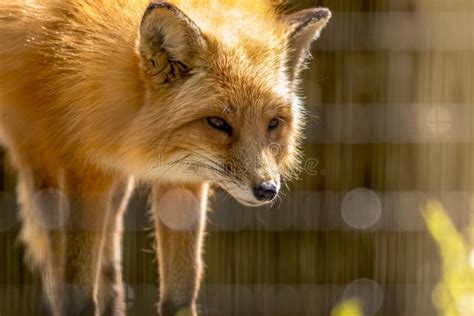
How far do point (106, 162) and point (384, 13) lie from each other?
161 centimetres

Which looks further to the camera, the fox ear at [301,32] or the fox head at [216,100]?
the fox ear at [301,32]

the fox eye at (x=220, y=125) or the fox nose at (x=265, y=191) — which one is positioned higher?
the fox eye at (x=220, y=125)

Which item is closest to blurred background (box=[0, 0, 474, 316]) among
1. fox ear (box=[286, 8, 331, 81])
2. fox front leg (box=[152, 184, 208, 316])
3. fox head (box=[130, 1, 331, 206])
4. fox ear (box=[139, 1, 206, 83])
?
fox front leg (box=[152, 184, 208, 316])

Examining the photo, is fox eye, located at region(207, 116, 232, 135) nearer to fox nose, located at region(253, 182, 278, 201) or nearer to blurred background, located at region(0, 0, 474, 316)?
fox nose, located at region(253, 182, 278, 201)

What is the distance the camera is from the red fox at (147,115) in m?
2.56

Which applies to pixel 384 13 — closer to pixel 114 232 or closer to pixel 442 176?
pixel 442 176

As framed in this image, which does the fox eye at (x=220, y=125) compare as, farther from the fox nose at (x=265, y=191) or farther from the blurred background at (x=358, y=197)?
the blurred background at (x=358, y=197)

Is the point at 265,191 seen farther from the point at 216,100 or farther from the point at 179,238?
the point at 179,238

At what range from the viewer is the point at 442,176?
3.88 m

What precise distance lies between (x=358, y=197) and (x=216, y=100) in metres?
1.34

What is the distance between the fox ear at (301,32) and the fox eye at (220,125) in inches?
14.6

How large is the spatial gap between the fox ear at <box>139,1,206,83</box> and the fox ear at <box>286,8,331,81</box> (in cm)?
37

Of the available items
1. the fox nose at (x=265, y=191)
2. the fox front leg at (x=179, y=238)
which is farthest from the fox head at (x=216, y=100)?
the fox front leg at (x=179, y=238)

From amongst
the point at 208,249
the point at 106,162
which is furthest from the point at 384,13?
the point at 106,162
